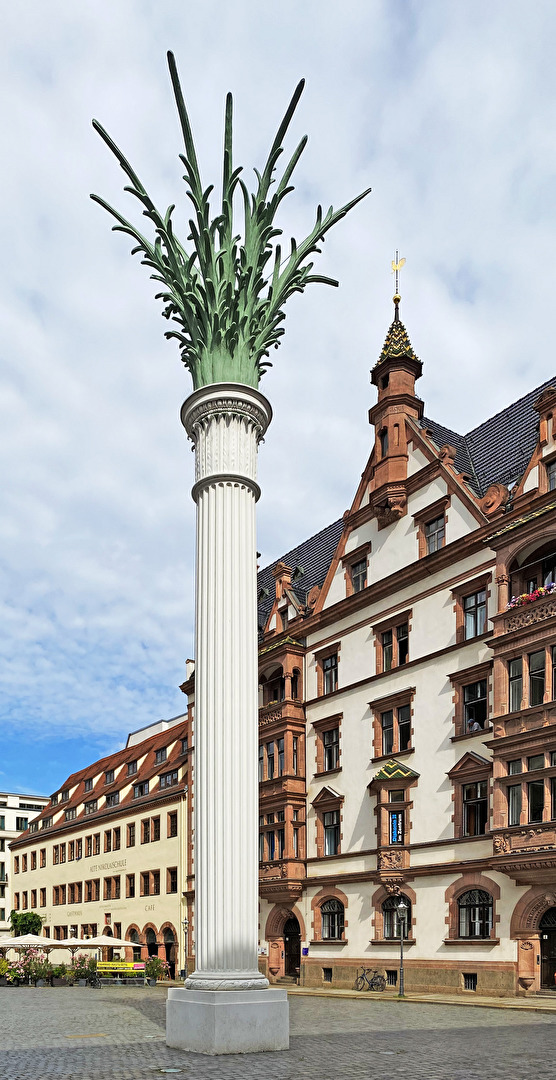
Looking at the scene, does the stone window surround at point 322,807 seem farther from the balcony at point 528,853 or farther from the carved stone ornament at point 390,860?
the balcony at point 528,853

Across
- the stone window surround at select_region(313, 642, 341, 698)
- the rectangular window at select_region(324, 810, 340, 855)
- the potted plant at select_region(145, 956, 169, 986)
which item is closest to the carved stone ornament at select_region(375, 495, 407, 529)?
the stone window surround at select_region(313, 642, 341, 698)

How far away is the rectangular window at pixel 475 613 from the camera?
129 feet

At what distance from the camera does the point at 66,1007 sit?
3234 centimetres

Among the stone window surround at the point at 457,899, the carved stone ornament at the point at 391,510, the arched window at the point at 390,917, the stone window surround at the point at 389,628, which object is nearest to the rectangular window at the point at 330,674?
the stone window surround at the point at 389,628

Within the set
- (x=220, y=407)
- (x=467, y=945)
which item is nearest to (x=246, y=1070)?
(x=220, y=407)

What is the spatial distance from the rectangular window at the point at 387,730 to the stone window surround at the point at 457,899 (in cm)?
694

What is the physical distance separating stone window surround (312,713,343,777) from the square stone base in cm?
2961

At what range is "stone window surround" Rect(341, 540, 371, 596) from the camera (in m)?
47.4

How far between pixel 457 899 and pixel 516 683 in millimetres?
8527

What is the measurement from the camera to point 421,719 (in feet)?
136

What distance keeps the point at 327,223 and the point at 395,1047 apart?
16.4 metres

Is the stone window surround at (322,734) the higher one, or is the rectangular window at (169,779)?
the stone window surround at (322,734)

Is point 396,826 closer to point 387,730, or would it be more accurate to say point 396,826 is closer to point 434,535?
point 387,730

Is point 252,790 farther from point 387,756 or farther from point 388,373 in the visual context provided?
point 388,373
